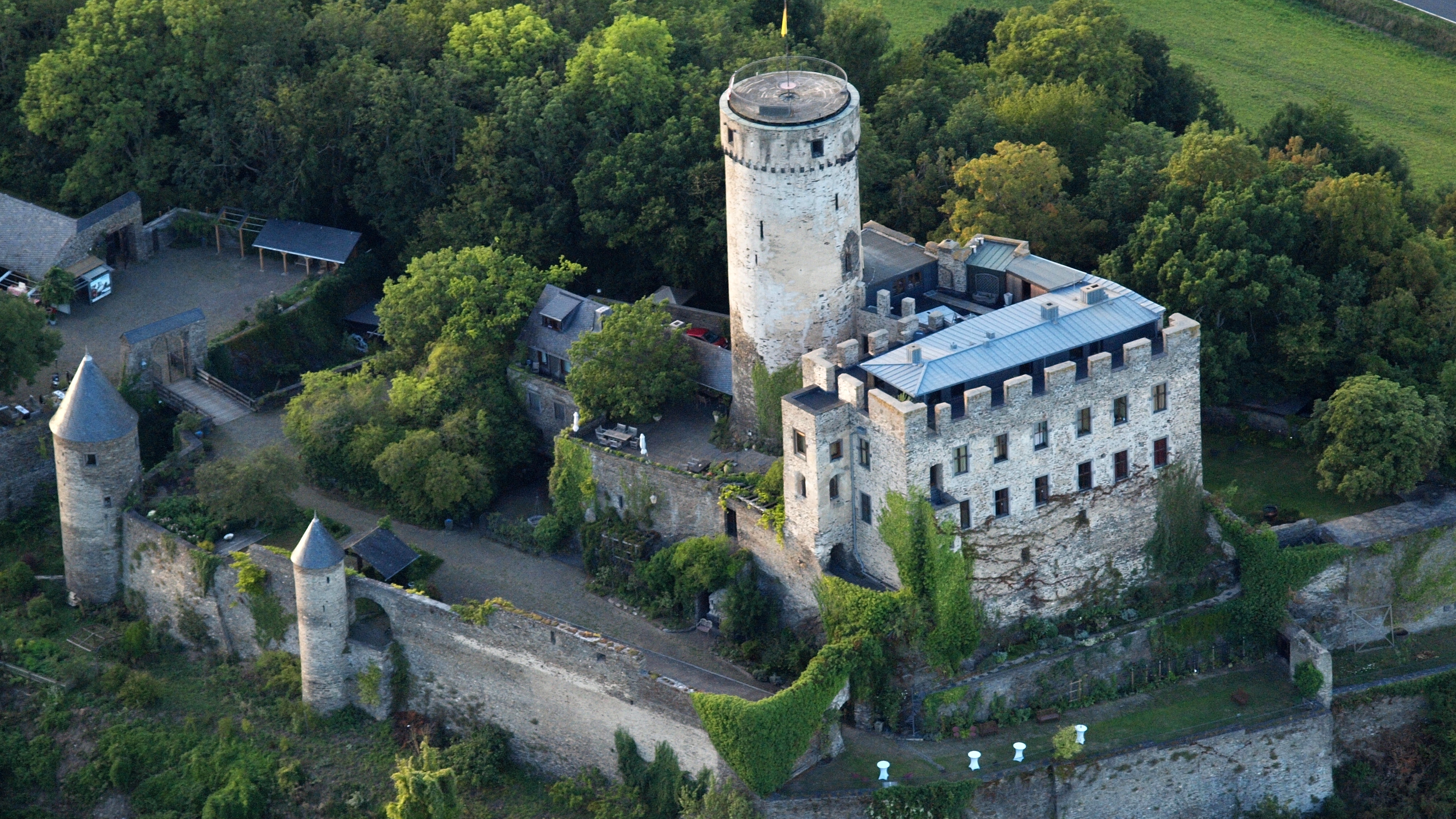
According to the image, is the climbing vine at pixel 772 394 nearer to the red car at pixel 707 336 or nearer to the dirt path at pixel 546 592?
the red car at pixel 707 336

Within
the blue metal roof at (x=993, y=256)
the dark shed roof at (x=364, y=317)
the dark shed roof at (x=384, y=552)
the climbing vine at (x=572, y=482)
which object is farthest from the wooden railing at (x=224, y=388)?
the blue metal roof at (x=993, y=256)

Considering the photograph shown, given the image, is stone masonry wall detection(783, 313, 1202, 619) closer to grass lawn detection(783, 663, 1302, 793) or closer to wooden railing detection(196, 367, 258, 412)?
grass lawn detection(783, 663, 1302, 793)

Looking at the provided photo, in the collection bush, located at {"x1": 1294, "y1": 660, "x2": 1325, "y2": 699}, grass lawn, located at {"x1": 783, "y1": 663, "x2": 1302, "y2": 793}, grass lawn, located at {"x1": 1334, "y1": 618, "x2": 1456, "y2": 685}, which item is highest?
bush, located at {"x1": 1294, "y1": 660, "x2": 1325, "y2": 699}

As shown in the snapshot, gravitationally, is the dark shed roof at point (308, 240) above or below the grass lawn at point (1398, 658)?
above

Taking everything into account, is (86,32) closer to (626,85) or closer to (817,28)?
(626,85)

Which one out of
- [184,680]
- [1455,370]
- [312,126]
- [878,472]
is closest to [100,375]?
[184,680]

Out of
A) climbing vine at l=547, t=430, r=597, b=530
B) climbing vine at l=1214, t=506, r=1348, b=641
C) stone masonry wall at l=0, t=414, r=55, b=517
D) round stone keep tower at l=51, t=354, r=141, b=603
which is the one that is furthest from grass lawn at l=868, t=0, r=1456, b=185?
round stone keep tower at l=51, t=354, r=141, b=603
